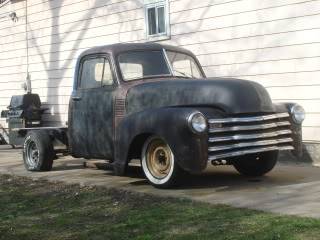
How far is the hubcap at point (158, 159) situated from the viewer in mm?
7754

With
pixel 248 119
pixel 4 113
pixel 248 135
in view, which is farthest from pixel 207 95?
pixel 4 113

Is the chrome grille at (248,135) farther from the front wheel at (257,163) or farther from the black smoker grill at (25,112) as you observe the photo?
the black smoker grill at (25,112)

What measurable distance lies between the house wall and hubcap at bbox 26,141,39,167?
11.7 ft

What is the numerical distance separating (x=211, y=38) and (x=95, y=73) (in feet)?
11.0

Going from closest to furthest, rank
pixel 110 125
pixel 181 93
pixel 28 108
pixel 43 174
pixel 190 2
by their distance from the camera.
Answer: pixel 181 93 < pixel 110 125 < pixel 43 174 < pixel 190 2 < pixel 28 108

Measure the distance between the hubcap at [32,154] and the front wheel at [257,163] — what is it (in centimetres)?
348

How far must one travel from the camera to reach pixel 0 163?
12219mm

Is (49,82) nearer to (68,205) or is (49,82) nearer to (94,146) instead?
(94,146)

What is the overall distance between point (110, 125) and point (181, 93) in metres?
1.28

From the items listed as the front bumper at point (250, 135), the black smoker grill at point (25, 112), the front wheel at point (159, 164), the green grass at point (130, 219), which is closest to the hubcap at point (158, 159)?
the front wheel at point (159, 164)

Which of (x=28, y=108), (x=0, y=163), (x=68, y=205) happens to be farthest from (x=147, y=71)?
(x=28, y=108)

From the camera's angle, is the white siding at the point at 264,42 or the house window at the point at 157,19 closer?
the white siding at the point at 264,42

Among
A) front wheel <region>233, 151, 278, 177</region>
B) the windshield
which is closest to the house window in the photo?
the windshield

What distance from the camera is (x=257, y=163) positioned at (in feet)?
28.8
